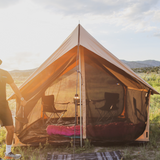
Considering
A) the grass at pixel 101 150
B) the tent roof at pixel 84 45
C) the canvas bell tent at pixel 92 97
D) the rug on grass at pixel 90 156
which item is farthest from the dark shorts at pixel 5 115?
the rug on grass at pixel 90 156

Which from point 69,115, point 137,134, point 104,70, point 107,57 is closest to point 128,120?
point 137,134

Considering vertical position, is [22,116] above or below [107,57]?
below

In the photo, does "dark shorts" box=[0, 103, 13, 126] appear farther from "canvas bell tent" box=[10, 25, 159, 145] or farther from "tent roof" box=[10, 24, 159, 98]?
"tent roof" box=[10, 24, 159, 98]

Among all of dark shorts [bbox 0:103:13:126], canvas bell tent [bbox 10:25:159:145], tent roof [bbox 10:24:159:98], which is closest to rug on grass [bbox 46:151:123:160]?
canvas bell tent [bbox 10:25:159:145]

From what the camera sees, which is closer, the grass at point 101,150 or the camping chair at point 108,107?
the grass at point 101,150

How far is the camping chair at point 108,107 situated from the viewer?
10.9ft

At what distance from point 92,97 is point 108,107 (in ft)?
1.30

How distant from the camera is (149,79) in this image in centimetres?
1258

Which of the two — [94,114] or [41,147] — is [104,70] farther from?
[41,147]

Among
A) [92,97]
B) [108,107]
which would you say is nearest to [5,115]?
[92,97]

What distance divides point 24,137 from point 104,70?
1871 mm

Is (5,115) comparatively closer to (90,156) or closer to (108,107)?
(90,156)

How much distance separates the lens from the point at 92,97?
330cm

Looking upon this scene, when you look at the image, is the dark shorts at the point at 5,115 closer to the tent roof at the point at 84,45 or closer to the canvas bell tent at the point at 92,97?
the canvas bell tent at the point at 92,97
